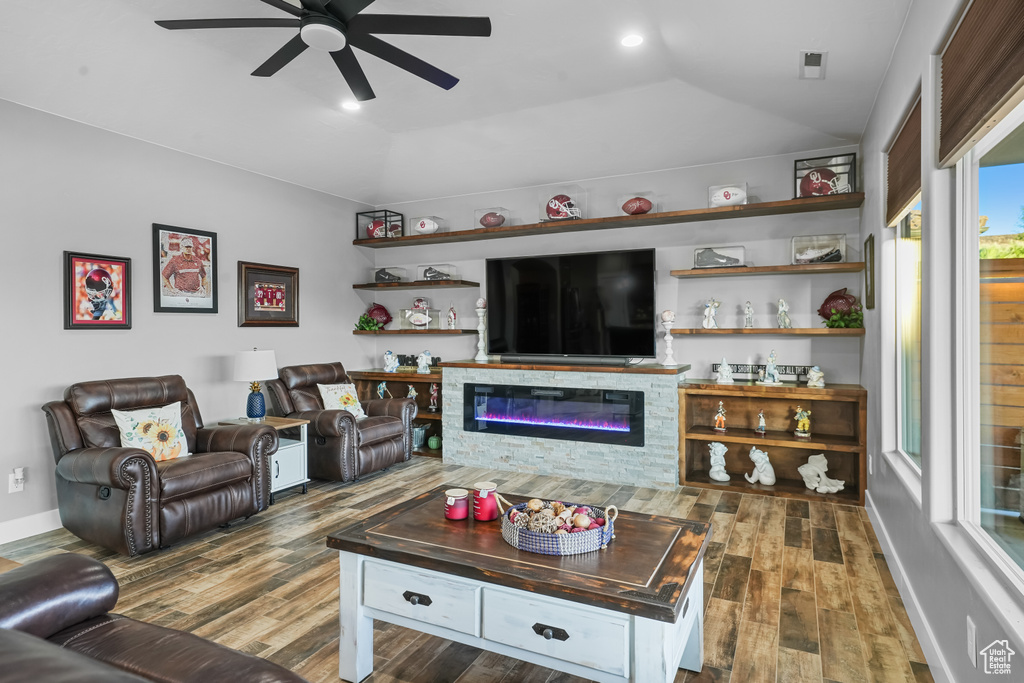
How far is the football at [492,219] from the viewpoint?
18.3 ft

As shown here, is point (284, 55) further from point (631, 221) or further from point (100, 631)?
point (631, 221)

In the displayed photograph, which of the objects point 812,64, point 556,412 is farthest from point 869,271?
point 556,412

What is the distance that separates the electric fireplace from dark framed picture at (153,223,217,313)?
2.38 metres

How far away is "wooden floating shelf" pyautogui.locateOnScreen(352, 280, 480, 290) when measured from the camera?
5846 mm

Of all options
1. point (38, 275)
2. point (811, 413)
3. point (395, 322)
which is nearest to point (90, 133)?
point (38, 275)

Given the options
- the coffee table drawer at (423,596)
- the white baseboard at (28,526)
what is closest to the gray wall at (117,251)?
the white baseboard at (28,526)

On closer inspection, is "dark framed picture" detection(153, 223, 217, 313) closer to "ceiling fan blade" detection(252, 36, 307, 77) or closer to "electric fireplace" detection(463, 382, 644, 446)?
"ceiling fan blade" detection(252, 36, 307, 77)

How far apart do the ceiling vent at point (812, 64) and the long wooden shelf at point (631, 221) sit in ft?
3.63

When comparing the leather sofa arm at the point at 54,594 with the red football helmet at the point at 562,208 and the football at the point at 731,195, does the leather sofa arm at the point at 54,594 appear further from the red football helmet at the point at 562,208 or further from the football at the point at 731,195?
the football at the point at 731,195

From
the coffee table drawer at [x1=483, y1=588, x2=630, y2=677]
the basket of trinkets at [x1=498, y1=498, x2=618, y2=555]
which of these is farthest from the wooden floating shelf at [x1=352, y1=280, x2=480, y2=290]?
the coffee table drawer at [x1=483, y1=588, x2=630, y2=677]

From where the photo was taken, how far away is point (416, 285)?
597 centimetres

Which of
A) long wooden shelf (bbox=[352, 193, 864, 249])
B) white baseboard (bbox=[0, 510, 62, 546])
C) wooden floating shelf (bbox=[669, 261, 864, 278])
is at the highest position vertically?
long wooden shelf (bbox=[352, 193, 864, 249])

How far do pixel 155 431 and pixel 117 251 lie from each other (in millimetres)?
1378

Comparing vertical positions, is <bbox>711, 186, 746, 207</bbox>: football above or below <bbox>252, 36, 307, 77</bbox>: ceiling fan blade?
below
